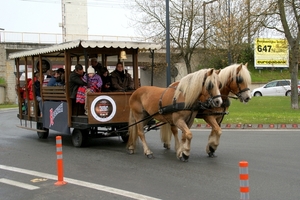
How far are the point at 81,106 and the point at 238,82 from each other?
169 inches

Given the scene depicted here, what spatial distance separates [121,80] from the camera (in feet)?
34.1

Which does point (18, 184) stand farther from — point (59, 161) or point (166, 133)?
point (166, 133)

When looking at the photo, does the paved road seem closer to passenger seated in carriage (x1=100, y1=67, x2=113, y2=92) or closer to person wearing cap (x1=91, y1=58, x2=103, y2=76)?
passenger seated in carriage (x1=100, y1=67, x2=113, y2=92)

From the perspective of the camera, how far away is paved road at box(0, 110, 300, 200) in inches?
232

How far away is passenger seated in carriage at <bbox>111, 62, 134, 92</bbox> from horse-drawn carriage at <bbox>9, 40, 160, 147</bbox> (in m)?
0.27

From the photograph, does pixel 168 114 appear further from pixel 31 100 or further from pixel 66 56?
pixel 31 100

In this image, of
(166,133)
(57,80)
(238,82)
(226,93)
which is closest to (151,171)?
(166,133)

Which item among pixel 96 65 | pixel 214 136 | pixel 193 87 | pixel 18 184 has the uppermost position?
pixel 96 65

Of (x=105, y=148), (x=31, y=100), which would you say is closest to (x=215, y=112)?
(x=105, y=148)

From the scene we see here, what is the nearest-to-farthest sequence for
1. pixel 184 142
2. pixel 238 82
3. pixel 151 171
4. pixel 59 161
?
pixel 59 161, pixel 151 171, pixel 184 142, pixel 238 82

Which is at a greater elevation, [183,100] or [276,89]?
[183,100]

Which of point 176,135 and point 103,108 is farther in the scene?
point 103,108

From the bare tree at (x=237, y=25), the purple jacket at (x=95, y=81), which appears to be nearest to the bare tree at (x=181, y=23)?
the bare tree at (x=237, y=25)

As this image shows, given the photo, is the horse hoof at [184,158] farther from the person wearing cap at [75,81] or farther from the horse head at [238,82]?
the person wearing cap at [75,81]
